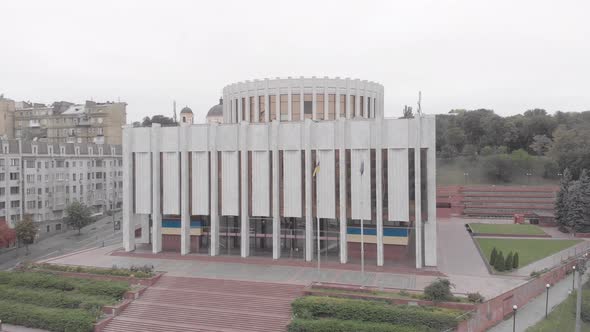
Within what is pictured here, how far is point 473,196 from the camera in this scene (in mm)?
64812

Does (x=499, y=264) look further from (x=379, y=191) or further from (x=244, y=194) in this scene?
(x=244, y=194)

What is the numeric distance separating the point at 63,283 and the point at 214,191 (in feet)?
41.6

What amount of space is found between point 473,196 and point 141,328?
50740 mm

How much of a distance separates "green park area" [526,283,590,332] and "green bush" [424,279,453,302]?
186 inches

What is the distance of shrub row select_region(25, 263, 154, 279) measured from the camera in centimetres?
3269

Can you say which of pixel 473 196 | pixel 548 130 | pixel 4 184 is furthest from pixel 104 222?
pixel 548 130

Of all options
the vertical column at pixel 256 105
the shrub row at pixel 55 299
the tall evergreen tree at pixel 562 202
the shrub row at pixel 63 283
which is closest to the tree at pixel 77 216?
the shrub row at pixel 63 283

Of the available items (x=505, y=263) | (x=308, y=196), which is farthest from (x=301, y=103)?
(x=505, y=263)

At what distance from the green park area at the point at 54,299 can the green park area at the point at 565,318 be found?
25453mm

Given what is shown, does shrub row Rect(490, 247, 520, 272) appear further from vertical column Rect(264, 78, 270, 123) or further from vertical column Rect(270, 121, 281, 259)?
vertical column Rect(264, 78, 270, 123)

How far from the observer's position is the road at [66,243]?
45906 millimetres

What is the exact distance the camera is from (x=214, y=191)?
38.2m

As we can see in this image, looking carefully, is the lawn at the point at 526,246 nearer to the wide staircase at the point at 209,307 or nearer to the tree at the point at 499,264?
the tree at the point at 499,264

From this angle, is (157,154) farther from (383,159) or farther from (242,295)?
(383,159)
